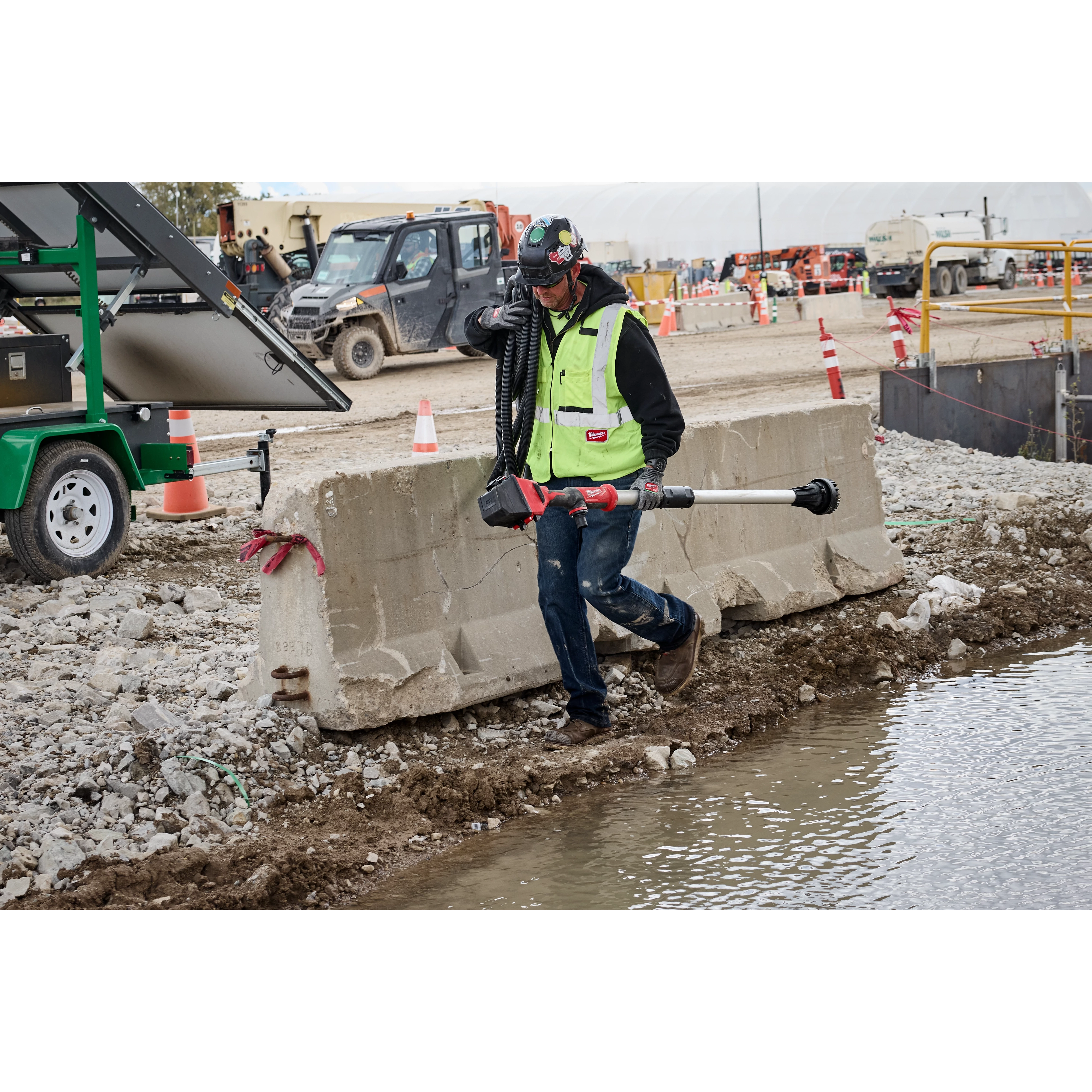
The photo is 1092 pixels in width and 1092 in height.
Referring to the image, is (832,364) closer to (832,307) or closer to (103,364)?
(103,364)

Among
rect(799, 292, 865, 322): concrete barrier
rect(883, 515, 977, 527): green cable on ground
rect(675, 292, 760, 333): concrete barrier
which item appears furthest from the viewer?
rect(799, 292, 865, 322): concrete barrier

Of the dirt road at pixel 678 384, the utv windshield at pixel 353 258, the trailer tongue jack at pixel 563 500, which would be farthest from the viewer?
the utv windshield at pixel 353 258

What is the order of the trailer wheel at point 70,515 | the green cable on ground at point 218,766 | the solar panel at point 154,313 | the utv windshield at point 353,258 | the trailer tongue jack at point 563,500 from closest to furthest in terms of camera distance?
the green cable on ground at point 218,766
the trailer tongue jack at point 563,500
the trailer wheel at point 70,515
the solar panel at point 154,313
the utv windshield at point 353,258

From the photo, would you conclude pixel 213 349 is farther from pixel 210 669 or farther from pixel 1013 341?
pixel 1013 341

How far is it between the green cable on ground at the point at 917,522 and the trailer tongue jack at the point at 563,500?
12.4 feet

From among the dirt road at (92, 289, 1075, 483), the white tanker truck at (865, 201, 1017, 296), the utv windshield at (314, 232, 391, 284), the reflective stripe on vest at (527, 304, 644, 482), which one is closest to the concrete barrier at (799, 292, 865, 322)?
the dirt road at (92, 289, 1075, 483)

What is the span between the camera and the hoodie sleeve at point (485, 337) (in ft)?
17.1

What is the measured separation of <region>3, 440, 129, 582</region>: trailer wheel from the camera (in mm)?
7223

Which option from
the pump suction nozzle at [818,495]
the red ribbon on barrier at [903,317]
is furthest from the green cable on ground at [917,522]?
the red ribbon on barrier at [903,317]

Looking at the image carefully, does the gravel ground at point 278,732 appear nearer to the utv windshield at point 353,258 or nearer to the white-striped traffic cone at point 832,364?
the white-striped traffic cone at point 832,364

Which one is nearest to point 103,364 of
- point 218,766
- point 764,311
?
point 218,766

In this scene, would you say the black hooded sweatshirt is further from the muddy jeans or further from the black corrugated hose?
the muddy jeans

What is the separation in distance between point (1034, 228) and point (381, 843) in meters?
46.4

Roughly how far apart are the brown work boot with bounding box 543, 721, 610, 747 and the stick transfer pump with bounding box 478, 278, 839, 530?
0.86m
